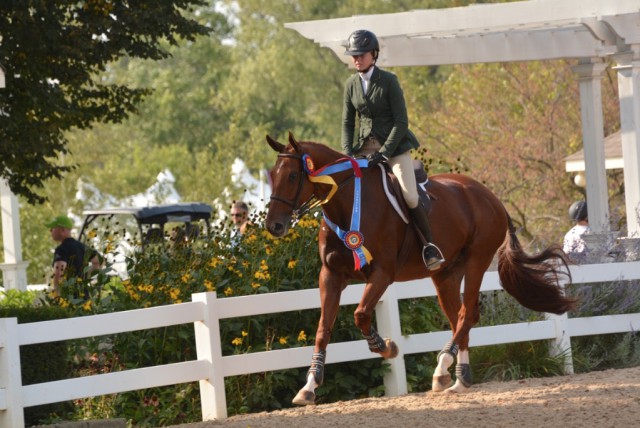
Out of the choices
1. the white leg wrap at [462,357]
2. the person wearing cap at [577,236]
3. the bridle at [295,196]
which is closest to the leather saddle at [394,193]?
the bridle at [295,196]

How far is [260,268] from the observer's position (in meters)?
11.0

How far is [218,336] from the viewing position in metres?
10.0

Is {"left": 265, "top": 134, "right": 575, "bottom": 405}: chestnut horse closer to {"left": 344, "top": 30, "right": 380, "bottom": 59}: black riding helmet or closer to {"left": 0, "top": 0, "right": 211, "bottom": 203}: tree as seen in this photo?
{"left": 344, "top": 30, "right": 380, "bottom": 59}: black riding helmet

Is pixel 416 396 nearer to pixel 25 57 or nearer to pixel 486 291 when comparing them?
pixel 486 291

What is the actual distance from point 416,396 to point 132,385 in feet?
7.91

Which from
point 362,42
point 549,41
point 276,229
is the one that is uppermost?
point 549,41

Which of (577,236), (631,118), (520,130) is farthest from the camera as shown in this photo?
(520,130)

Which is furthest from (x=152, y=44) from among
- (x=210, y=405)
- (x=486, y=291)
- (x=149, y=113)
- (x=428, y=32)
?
(x=149, y=113)

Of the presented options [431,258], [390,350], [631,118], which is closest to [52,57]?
[631,118]

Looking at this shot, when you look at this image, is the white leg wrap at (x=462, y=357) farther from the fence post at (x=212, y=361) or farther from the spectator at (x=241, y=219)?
the spectator at (x=241, y=219)

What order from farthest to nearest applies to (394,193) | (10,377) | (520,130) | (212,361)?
(520,130) → (212,361) → (394,193) → (10,377)

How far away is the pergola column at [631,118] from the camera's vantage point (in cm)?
1623

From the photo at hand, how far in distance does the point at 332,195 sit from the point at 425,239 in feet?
3.14

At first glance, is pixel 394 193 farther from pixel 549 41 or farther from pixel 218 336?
pixel 549 41
